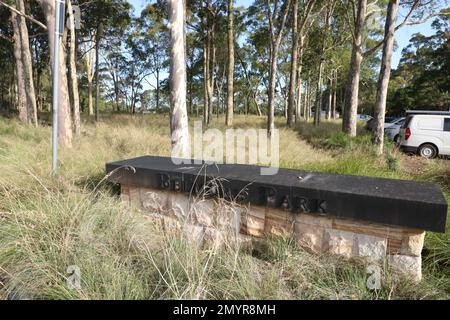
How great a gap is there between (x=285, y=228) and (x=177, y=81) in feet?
13.6

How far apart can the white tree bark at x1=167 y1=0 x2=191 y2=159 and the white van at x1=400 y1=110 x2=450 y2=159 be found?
8967 millimetres

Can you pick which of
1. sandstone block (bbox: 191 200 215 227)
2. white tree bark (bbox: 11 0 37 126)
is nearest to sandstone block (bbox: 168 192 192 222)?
sandstone block (bbox: 191 200 215 227)

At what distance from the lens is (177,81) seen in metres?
5.67

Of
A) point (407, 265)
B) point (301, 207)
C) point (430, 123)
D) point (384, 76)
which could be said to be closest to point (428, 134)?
point (430, 123)

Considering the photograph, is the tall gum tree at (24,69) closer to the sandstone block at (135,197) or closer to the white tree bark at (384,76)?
the sandstone block at (135,197)

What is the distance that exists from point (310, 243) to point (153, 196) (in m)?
1.76

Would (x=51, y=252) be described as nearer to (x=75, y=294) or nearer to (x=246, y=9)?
(x=75, y=294)

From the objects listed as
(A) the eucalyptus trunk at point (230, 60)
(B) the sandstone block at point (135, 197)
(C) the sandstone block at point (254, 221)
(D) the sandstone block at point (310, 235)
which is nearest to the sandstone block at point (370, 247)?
(D) the sandstone block at point (310, 235)

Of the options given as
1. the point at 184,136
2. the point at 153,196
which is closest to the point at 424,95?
the point at 184,136

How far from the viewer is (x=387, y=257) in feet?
6.90

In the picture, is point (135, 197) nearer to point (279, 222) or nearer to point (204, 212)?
point (204, 212)

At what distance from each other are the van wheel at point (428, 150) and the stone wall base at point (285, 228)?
1009 centimetres

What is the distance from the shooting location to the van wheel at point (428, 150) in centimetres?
1028

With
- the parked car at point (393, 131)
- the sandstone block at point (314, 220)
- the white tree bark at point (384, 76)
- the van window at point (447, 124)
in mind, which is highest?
the white tree bark at point (384, 76)
